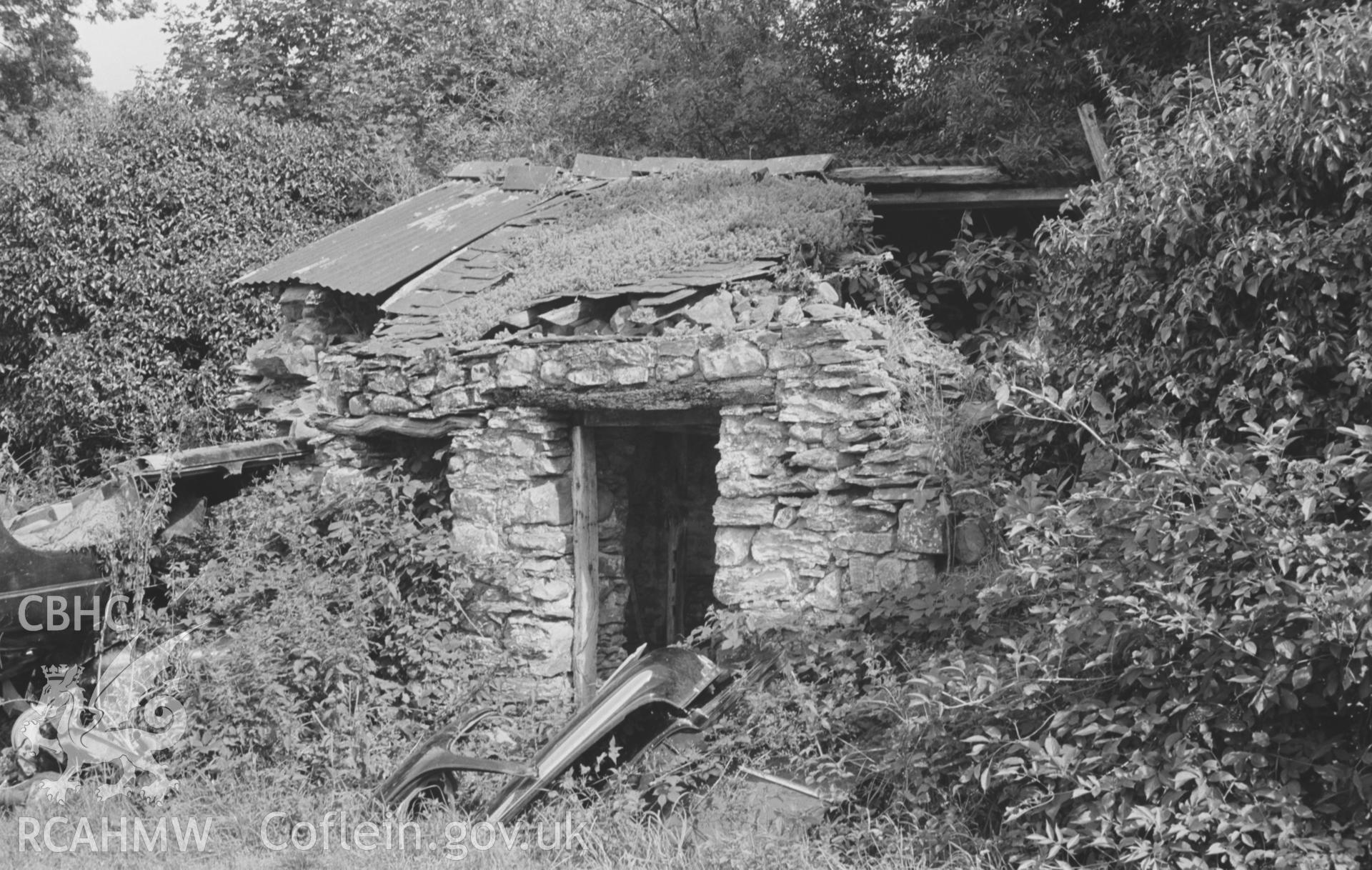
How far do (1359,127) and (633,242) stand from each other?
430 cm

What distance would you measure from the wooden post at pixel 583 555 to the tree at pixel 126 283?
18.9 feet

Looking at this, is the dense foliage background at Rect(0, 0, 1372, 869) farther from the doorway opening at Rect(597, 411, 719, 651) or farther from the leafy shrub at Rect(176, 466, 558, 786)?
the doorway opening at Rect(597, 411, 719, 651)

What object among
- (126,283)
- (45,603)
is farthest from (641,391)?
(126,283)

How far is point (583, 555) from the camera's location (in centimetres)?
706

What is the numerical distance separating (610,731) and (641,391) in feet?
6.30

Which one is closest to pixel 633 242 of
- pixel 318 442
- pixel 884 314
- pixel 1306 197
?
pixel 884 314

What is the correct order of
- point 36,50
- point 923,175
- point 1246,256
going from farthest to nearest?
point 36,50, point 923,175, point 1246,256

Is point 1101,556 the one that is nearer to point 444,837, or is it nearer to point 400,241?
point 444,837

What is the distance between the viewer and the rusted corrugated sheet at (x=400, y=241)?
28.4 feet

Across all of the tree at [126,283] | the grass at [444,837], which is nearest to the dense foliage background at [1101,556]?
the grass at [444,837]

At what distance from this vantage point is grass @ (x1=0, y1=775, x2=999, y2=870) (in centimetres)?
462

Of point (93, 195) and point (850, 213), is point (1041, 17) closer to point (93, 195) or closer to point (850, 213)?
point (850, 213)

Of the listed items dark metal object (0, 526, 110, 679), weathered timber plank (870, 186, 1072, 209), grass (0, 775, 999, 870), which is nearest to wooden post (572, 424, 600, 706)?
grass (0, 775, 999, 870)

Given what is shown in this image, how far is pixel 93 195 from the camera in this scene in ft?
38.8
